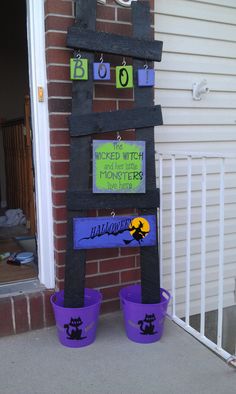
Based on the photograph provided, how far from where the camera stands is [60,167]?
2117mm

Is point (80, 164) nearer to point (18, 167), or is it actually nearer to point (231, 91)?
point (231, 91)

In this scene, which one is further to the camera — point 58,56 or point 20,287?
point 20,287

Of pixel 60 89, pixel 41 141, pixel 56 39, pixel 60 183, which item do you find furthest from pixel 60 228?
pixel 56 39

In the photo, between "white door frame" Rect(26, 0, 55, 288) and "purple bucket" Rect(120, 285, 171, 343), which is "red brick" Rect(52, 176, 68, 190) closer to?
"white door frame" Rect(26, 0, 55, 288)

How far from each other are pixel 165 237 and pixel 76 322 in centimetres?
97

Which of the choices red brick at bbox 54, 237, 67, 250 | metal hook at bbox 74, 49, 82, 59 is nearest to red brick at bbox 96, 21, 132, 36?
metal hook at bbox 74, 49, 82, 59

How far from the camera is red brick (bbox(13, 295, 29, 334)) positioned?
211cm

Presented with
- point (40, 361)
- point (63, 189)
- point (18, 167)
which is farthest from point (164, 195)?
point (18, 167)

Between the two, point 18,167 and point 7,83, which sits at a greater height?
point 7,83

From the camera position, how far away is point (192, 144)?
277 centimetres

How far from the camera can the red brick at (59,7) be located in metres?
2.00

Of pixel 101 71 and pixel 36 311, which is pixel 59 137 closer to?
pixel 101 71

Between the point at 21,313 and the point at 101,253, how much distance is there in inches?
21.4

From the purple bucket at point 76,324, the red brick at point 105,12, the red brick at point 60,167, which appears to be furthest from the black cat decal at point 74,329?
the red brick at point 105,12
